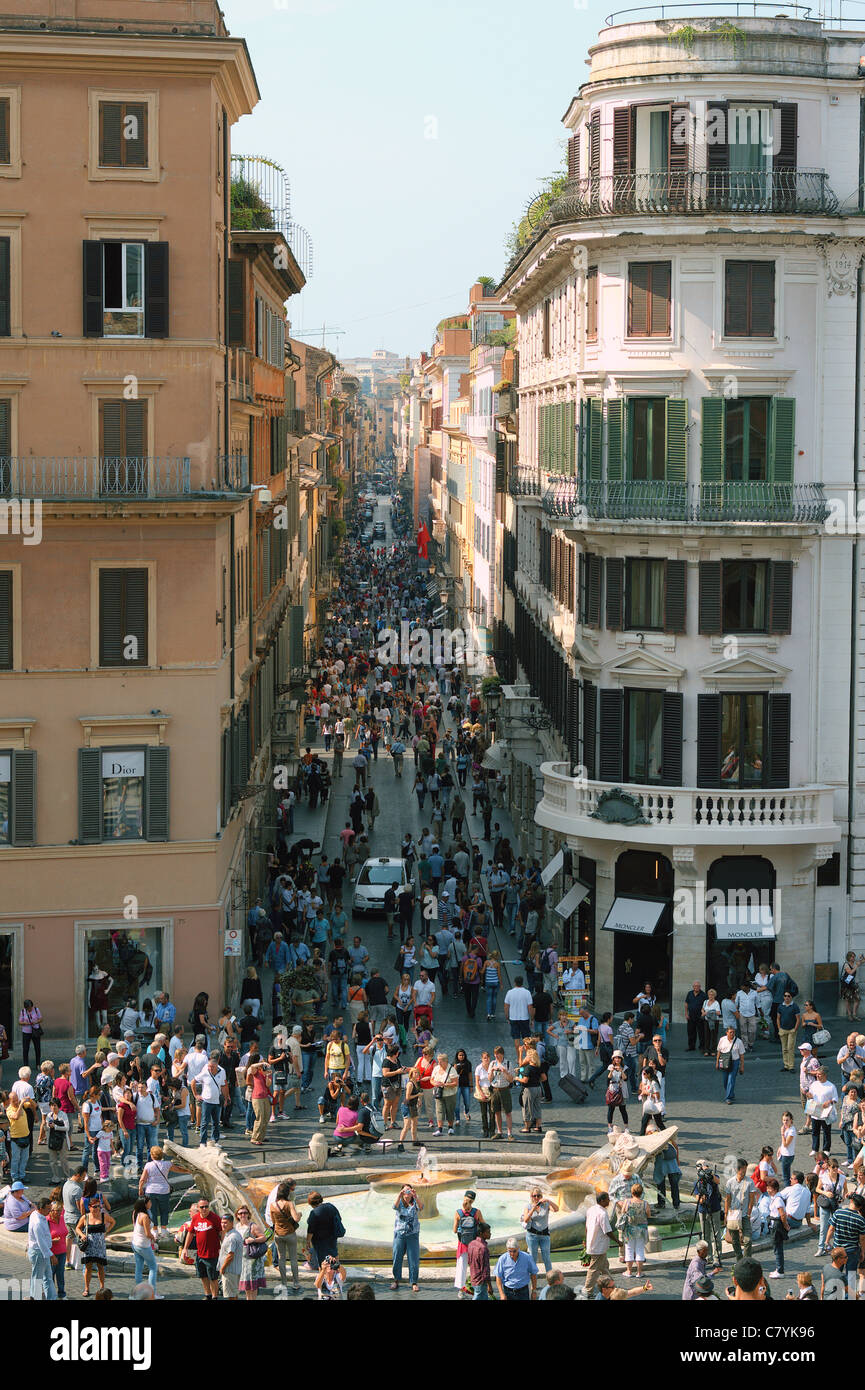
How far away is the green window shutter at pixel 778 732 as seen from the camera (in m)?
39.8

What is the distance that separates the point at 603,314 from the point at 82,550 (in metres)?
11.9

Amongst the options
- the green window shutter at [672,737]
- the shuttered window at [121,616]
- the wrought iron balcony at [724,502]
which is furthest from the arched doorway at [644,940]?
the shuttered window at [121,616]

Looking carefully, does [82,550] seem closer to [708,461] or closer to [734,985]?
[708,461]

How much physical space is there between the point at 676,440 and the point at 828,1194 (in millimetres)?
17540

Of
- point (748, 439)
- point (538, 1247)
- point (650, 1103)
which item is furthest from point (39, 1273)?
point (748, 439)

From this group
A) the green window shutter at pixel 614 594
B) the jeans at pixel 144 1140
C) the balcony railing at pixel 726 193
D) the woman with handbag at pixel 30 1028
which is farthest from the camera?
the green window shutter at pixel 614 594

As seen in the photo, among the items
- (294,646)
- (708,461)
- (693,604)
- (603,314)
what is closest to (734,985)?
(693,604)

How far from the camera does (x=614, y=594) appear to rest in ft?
133

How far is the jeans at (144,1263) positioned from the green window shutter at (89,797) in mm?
13522

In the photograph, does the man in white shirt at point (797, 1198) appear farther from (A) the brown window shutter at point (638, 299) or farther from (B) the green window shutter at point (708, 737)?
(A) the brown window shutter at point (638, 299)

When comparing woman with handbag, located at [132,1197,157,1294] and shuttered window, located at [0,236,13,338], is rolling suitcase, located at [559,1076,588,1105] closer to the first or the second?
woman with handbag, located at [132,1197,157,1294]

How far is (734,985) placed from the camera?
131 feet

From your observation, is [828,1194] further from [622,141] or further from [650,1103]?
[622,141]

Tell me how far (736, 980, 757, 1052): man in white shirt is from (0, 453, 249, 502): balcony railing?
13580mm
